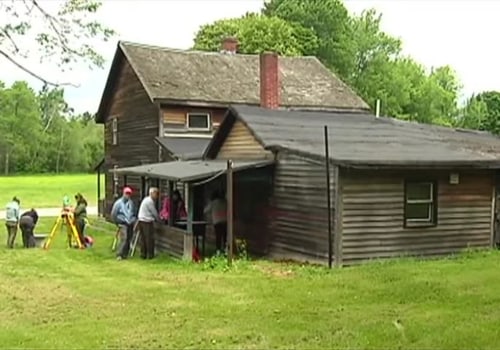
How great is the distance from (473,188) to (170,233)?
8.09 m

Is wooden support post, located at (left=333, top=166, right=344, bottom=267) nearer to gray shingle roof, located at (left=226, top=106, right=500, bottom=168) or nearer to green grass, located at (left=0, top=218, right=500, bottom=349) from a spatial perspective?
gray shingle roof, located at (left=226, top=106, right=500, bottom=168)

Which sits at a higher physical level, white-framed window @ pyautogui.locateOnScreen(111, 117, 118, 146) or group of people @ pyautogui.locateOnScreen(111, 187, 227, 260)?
white-framed window @ pyautogui.locateOnScreen(111, 117, 118, 146)

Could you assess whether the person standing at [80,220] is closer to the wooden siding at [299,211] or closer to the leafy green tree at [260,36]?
the wooden siding at [299,211]

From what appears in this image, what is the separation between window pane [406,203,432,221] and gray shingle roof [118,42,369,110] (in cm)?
1514

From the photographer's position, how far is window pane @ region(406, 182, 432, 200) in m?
18.6

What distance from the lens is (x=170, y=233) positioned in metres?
20.8

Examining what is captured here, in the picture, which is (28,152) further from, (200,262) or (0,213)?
(200,262)

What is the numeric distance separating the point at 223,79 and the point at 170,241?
15461 millimetres

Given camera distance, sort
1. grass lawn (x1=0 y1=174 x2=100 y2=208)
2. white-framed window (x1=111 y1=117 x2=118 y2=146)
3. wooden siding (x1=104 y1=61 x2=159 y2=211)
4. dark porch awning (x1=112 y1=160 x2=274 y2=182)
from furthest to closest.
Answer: grass lawn (x1=0 y1=174 x2=100 y2=208), white-framed window (x1=111 y1=117 x2=118 y2=146), wooden siding (x1=104 y1=61 x2=159 y2=211), dark porch awning (x1=112 y1=160 x2=274 y2=182)

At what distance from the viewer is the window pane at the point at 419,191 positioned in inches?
733

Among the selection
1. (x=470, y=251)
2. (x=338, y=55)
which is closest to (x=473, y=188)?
(x=470, y=251)

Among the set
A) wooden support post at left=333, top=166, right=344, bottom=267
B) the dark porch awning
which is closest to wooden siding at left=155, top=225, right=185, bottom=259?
the dark porch awning

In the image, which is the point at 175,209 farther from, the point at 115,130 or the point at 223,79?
the point at 115,130

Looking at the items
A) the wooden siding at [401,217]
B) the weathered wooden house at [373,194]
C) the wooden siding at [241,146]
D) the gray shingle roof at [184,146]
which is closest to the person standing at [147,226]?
the weathered wooden house at [373,194]
